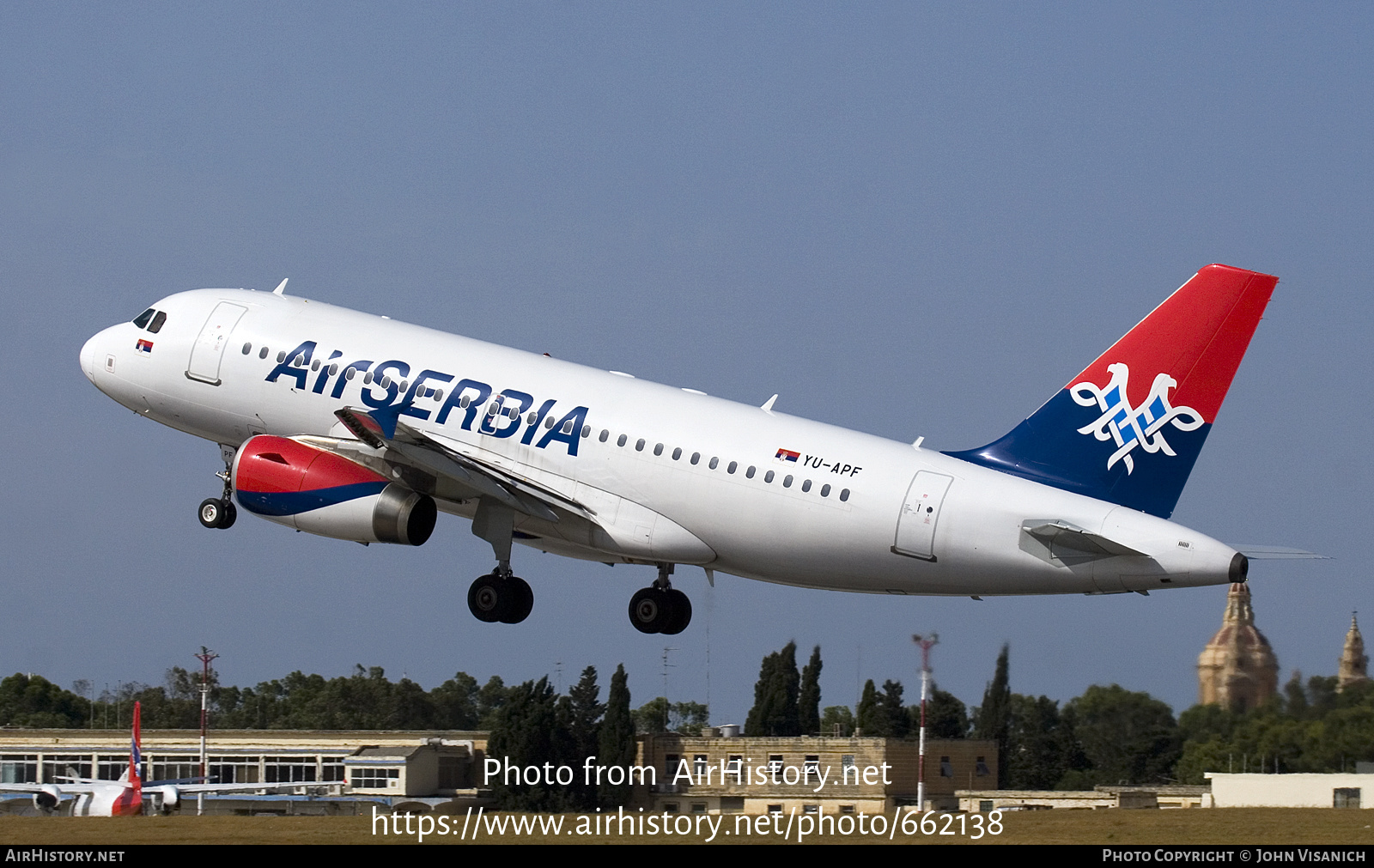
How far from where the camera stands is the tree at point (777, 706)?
7469cm

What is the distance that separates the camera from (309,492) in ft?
134

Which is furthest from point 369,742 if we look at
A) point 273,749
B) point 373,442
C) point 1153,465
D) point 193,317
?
point 1153,465

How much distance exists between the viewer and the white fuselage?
3688cm

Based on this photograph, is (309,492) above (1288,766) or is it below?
above

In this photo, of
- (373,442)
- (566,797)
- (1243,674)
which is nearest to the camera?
(373,442)

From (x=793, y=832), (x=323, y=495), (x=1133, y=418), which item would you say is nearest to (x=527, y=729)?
(x=323, y=495)

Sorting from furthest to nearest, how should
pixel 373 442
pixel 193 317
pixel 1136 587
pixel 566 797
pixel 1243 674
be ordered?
pixel 1243 674 → pixel 566 797 → pixel 193 317 → pixel 373 442 → pixel 1136 587

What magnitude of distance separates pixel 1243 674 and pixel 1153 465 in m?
23.9

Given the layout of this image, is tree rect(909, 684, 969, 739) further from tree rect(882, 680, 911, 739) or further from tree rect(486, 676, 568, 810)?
tree rect(486, 676, 568, 810)

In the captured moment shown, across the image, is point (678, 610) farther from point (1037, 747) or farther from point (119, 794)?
point (1037, 747)

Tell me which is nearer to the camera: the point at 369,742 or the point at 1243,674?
the point at 1243,674

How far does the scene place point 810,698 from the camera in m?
77.1

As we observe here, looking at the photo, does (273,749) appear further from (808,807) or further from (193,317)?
(193,317)

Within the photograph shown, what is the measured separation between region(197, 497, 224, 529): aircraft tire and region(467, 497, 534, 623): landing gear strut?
6967mm
